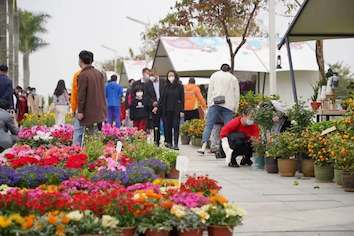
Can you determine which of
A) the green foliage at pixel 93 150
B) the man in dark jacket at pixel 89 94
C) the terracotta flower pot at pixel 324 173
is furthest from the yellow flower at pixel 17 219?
the man in dark jacket at pixel 89 94

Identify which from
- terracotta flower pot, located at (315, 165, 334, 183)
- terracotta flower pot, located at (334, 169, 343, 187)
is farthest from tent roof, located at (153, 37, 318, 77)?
terracotta flower pot, located at (334, 169, 343, 187)

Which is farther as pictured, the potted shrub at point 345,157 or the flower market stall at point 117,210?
the potted shrub at point 345,157

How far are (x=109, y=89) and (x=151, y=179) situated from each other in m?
13.3

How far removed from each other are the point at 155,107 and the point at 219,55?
10.7m

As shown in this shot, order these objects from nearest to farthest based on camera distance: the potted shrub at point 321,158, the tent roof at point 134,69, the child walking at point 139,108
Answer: the potted shrub at point 321,158 → the child walking at point 139,108 → the tent roof at point 134,69

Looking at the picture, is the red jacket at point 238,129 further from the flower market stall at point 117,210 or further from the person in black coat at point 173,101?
the flower market stall at point 117,210

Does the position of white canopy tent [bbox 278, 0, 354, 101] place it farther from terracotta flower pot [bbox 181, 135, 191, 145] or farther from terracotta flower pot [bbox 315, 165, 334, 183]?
terracotta flower pot [bbox 181, 135, 191, 145]

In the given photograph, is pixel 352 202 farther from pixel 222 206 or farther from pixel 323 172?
pixel 222 206

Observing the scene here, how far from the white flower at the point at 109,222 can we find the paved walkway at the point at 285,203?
1.53 m

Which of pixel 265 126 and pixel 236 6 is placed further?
pixel 236 6

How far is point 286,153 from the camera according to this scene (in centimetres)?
1152

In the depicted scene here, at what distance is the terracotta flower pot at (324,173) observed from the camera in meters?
10.6

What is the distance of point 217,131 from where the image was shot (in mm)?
15992

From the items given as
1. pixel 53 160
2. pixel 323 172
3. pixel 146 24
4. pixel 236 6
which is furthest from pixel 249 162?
pixel 146 24
